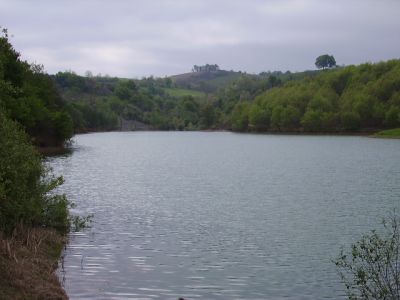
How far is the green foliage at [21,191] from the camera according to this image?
60.6 ft

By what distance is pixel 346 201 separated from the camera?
38.3m

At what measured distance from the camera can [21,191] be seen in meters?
20.8

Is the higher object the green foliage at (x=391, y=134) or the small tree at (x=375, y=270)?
the green foliage at (x=391, y=134)

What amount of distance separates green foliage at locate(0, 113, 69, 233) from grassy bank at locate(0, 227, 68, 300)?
0.65 metres

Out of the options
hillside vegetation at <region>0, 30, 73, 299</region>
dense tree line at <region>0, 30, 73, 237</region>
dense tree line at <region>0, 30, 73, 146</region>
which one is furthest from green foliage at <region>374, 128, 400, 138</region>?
hillside vegetation at <region>0, 30, 73, 299</region>

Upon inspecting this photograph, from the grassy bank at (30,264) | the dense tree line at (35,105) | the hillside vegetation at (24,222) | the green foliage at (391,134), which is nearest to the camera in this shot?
the grassy bank at (30,264)

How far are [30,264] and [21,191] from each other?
418cm

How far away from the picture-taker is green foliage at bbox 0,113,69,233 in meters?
18.5

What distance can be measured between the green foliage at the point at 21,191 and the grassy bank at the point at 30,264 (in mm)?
654

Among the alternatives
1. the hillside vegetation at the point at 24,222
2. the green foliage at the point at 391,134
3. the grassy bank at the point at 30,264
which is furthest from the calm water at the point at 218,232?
the green foliage at the point at 391,134

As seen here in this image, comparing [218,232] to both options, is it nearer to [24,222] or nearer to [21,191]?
[24,222]

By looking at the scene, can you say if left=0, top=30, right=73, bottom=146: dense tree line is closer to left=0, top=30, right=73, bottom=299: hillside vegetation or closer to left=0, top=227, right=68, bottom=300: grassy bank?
left=0, top=30, right=73, bottom=299: hillside vegetation

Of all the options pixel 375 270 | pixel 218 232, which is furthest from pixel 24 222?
pixel 375 270

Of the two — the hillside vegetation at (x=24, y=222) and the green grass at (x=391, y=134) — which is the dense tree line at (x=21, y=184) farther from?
the green grass at (x=391, y=134)
